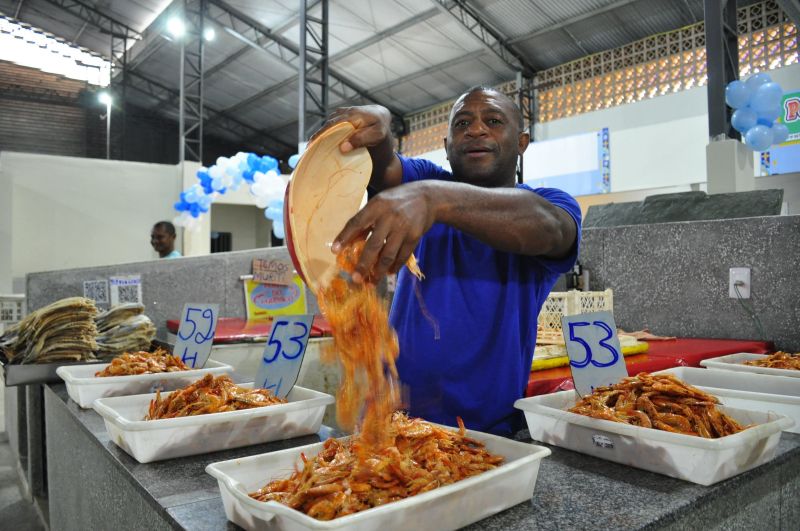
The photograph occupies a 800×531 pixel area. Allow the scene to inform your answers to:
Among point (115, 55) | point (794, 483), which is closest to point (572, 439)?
point (794, 483)

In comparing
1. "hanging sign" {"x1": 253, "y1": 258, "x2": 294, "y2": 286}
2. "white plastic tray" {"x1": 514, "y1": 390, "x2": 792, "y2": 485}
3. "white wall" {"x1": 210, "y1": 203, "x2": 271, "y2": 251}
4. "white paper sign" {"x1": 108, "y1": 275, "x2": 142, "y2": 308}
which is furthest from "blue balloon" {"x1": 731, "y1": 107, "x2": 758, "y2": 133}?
"white wall" {"x1": 210, "y1": 203, "x2": 271, "y2": 251}

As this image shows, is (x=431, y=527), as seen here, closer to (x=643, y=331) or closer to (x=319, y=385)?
(x=643, y=331)

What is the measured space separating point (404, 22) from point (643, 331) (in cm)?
820

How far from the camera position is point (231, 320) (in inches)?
150

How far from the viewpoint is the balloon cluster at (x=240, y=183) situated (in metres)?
7.32

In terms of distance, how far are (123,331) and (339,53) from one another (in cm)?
1001

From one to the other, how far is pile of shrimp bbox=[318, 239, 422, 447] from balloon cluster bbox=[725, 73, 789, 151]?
5.73 m

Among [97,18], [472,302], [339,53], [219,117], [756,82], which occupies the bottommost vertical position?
[472,302]

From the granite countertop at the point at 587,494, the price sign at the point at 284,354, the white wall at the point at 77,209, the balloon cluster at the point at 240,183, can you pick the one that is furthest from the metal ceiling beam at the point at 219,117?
the granite countertop at the point at 587,494

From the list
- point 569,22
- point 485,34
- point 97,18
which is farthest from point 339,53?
point 97,18

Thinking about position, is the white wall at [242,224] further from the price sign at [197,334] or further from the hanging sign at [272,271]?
the price sign at [197,334]

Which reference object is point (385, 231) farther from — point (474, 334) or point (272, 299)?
point (272, 299)

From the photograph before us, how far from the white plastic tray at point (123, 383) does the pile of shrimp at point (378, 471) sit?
2.86 ft

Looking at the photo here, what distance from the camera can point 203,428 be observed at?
126 centimetres
